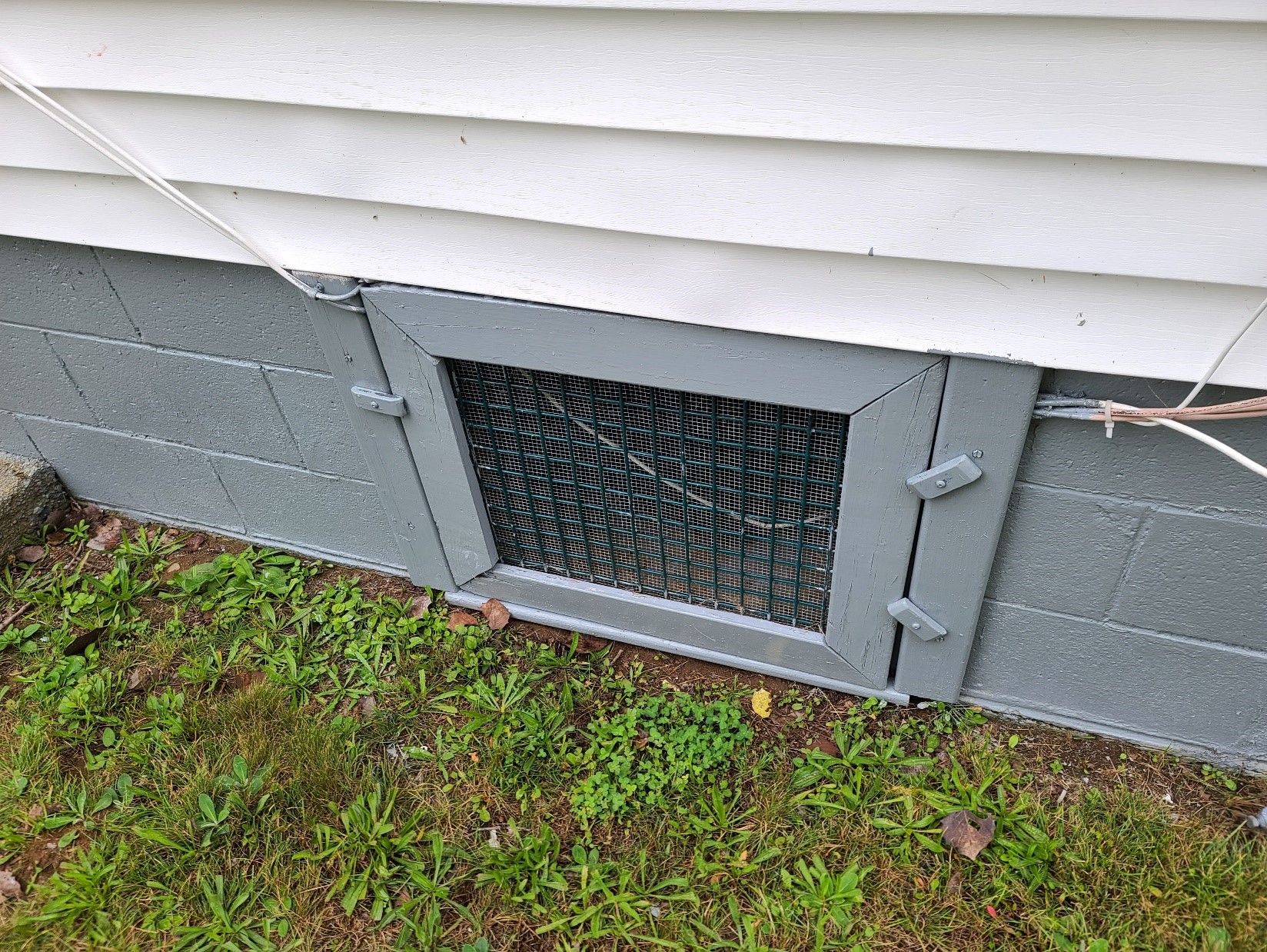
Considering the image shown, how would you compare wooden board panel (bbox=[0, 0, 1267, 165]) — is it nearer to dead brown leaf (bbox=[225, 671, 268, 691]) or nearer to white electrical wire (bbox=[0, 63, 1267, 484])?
white electrical wire (bbox=[0, 63, 1267, 484])

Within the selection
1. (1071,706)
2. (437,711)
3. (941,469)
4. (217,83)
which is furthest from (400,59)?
(1071,706)

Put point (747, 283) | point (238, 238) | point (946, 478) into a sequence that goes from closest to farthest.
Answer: point (747, 283)
point (946, 478)
point (238, 238)

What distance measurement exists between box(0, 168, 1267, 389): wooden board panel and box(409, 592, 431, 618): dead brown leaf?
1132 mm

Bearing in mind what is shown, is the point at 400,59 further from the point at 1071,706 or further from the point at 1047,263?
the point at 1071,706

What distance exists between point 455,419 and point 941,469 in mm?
1178

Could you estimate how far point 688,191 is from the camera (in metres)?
1.55

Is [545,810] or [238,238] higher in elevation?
[238,238]

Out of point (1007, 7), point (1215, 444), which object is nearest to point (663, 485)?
point (1215, 444)

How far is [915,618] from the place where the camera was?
2.06m

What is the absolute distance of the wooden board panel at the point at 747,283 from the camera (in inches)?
58.3

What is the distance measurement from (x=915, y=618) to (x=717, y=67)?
132cm

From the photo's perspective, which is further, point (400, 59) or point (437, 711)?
point (437, 711)

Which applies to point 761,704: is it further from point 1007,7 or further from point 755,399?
point 1007,7

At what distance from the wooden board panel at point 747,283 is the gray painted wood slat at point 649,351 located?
0.04 meters
